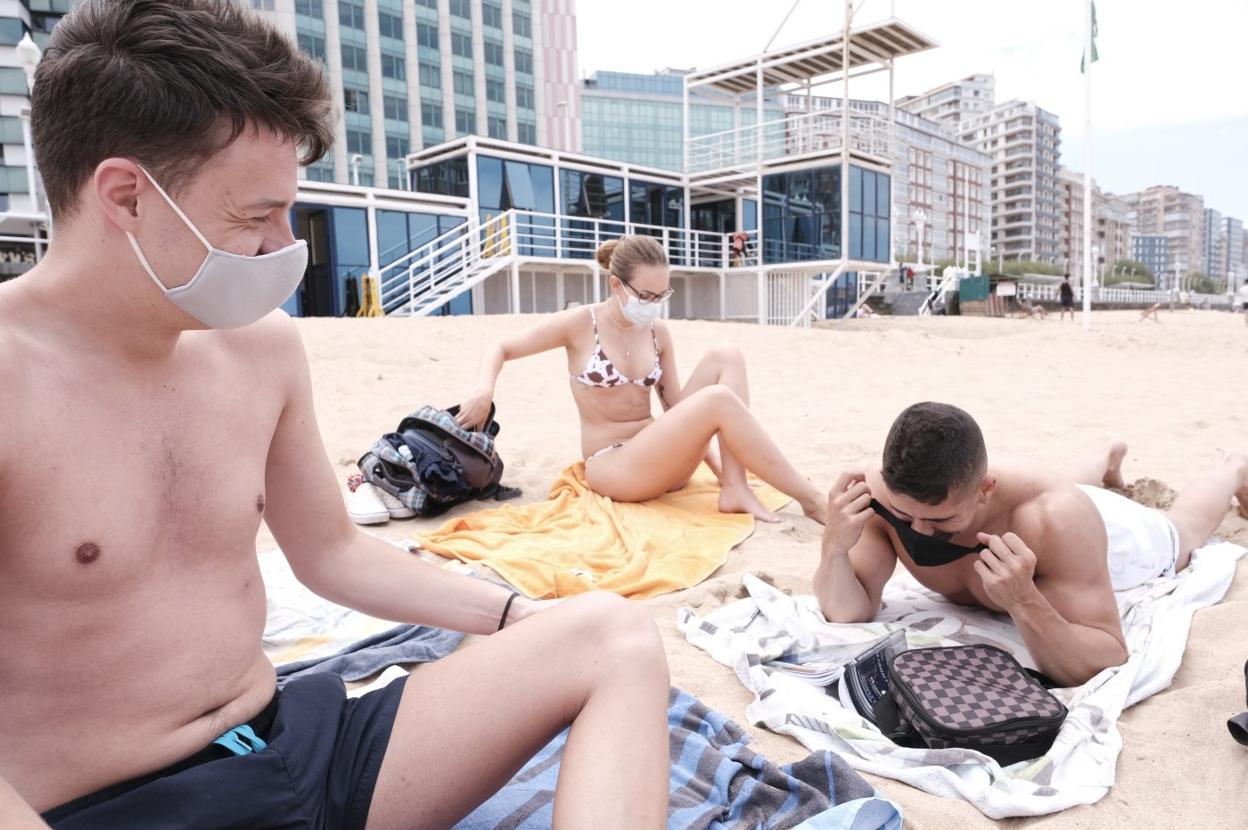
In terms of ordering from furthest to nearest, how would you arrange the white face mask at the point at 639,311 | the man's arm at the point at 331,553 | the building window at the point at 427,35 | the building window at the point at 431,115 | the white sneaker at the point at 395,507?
the building window at the point at 431,115 → the building window at the point at 427,35 → the white face mask at the point at 639,311 → the white sneaker at the point at 395,507 → the man's arm at the point at 331,553

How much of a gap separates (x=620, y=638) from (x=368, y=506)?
302 cm

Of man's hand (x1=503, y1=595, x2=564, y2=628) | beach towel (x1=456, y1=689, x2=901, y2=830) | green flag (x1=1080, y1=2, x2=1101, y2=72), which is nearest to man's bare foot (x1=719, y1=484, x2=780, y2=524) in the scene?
beach towel (x1=456, y1=689, x2=901, y2=830)

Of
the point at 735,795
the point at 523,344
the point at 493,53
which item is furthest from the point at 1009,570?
the point at 493,53

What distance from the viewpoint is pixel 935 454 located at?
231 centimetres

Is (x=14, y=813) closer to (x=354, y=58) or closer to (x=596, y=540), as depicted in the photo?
(x=596, y=540)

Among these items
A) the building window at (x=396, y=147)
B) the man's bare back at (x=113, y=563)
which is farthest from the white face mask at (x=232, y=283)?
the building window at (x=396, y=147)

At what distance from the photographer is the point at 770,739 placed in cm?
223

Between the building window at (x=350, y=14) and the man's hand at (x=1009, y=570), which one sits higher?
the building window at (x=350, y=14)

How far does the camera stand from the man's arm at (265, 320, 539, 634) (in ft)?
5.33

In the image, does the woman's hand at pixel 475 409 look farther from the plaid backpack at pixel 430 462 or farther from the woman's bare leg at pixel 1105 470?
the woman's bare leg at pixel 1105 470

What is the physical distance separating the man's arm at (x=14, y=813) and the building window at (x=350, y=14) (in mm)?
45663

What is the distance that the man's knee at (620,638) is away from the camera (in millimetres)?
1439

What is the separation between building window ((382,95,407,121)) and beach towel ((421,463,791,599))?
1697 inches

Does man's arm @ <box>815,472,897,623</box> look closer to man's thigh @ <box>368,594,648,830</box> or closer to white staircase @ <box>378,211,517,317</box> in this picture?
man's thigh @ <box>368,594,648,830</box>
